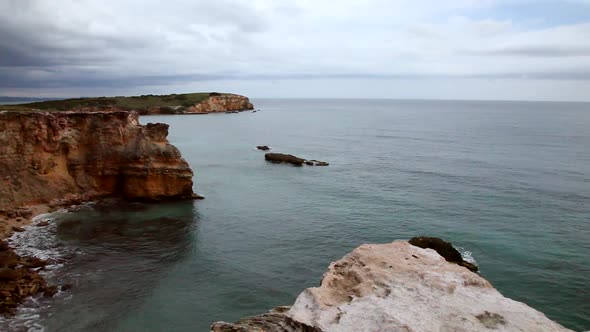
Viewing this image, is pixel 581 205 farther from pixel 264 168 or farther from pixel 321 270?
pixel 264 168

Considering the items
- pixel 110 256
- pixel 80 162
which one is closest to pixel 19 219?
pixel 80 162

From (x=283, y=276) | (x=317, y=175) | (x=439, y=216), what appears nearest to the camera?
(x=283, y=276)

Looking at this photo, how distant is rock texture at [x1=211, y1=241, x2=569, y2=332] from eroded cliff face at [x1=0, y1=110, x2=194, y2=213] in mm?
32121

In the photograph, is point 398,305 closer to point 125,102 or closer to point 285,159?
point 285,159

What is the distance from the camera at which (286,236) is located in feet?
114

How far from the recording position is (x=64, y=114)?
42.0 m

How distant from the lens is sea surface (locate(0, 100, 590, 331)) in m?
23.5

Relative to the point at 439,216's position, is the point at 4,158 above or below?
above

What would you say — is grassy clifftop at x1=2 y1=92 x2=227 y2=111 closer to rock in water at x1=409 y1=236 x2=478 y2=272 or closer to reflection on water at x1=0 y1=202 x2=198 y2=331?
reflection on water at x1=0 y1=202 x2=198 y2=331

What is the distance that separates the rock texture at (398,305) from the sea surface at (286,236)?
413 inches

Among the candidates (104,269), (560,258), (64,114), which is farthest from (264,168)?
(560,258)

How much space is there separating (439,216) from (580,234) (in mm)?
11301

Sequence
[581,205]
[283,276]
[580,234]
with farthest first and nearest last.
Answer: [581,205] → [580,234] → [283,276]

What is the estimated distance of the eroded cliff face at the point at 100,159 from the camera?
39.7m
